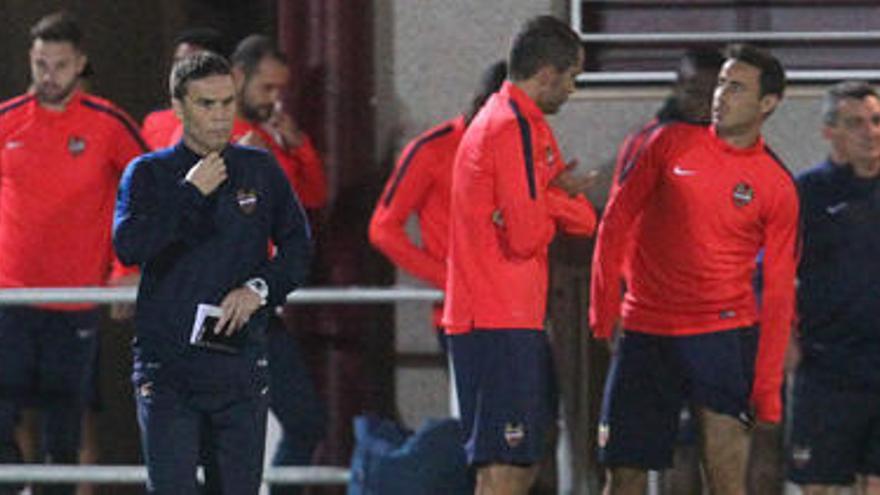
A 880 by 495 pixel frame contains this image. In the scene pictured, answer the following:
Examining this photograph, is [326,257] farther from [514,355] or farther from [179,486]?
[179,486]

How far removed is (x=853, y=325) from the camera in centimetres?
1020

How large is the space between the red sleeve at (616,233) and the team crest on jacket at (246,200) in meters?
1.50

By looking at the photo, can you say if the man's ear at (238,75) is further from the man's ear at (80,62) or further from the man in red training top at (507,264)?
the man in red training top at (507,264)

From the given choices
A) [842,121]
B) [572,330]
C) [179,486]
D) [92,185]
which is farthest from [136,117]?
[179,486]

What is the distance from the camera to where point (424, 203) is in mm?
10250

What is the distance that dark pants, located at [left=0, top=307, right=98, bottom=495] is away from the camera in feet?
34.6

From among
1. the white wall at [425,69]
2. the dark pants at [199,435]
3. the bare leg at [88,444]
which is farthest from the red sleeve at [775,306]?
the bare leg at [88,444]

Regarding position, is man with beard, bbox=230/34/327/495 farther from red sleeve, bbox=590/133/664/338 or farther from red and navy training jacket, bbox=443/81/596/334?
red sleeve, bbox=590/133/664/338

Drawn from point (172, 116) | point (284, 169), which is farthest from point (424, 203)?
point (172, 116)

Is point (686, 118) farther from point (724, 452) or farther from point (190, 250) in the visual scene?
point (190, 250)

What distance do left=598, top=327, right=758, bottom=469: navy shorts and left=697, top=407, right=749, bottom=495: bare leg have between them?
0.03 meters

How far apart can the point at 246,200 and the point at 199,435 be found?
70cm

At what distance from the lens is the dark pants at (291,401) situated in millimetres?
10273

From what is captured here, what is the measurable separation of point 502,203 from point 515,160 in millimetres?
143
